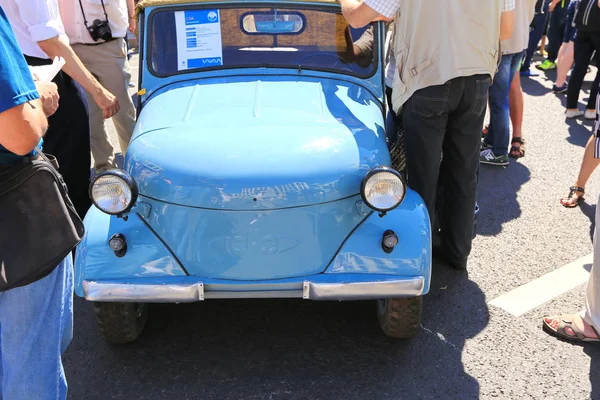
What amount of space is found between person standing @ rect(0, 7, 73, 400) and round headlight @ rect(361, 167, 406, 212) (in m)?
1.26

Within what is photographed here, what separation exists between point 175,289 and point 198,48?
1521mm

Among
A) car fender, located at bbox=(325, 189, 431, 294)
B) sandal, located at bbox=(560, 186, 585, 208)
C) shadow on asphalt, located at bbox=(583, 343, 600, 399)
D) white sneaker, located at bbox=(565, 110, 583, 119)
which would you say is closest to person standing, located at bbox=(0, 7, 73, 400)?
car fender, located at bbox=(325, 189, 431, 294)

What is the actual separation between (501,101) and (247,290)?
3320 mm

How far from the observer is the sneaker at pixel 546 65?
8.93m

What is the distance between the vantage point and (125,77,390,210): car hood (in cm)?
267

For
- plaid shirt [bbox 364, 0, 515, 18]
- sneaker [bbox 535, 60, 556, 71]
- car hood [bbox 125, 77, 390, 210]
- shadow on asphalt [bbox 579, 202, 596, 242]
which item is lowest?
sneaker [bbox 535, 60, 556, 71]

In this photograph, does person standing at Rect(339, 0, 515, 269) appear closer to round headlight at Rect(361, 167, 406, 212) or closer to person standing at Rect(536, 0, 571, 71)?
round headlight at Rect(361, 167, 406, 212)

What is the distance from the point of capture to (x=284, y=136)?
9.36 feet

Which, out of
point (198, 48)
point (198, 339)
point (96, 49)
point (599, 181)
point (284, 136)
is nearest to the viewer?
point (284, 136)

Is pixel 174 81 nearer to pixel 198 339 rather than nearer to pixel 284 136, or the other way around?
pixel 284 136

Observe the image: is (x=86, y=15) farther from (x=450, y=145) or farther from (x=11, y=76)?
(x=11, y=76)

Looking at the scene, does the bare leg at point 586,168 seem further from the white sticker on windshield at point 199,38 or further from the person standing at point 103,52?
the person standing at point 103,52

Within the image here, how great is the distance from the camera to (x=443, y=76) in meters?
3.11

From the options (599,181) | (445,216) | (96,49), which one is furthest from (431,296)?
(96,49)
